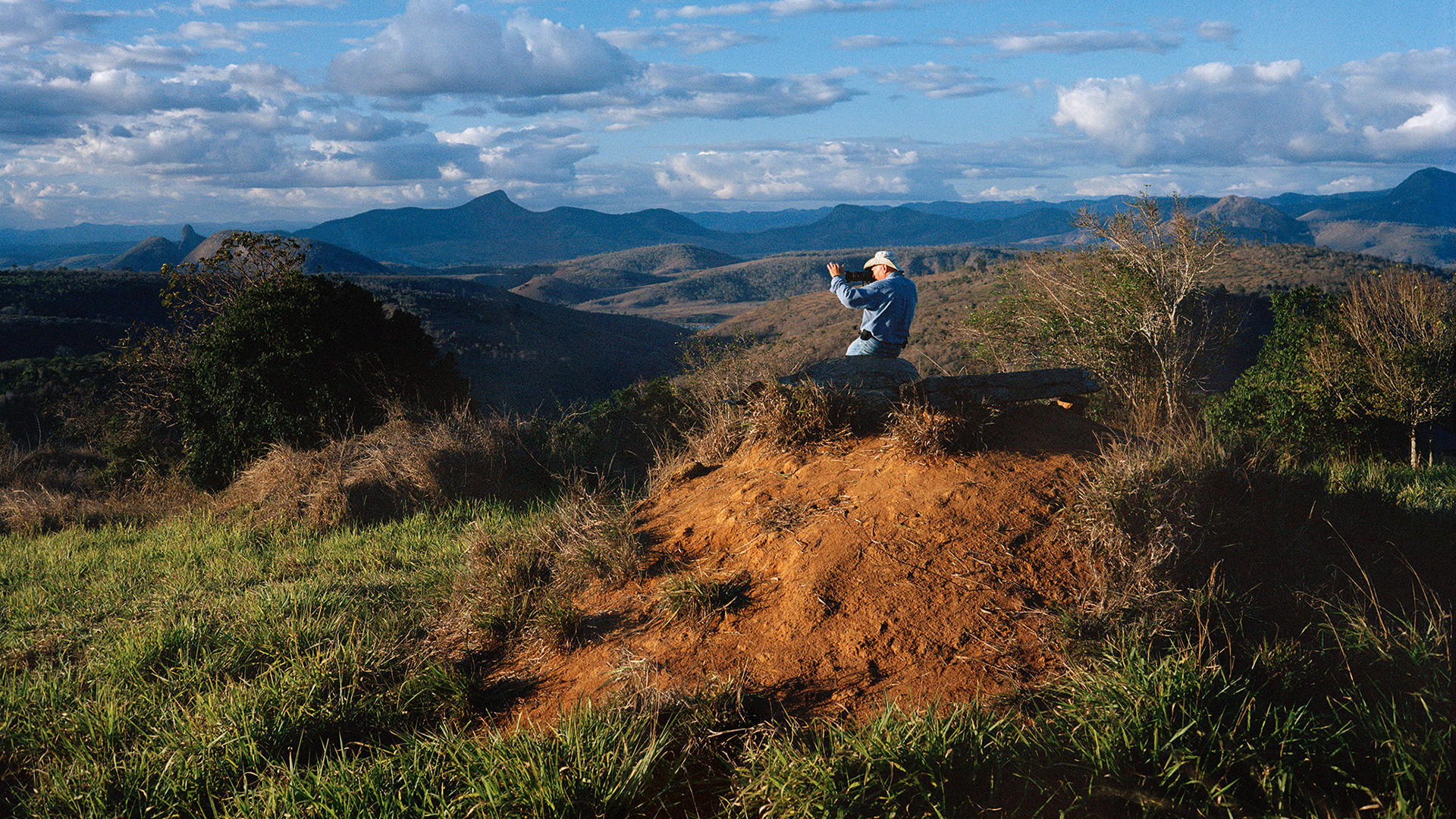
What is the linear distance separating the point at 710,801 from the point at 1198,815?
4.92ft

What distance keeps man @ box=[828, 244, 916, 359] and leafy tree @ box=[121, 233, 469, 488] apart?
6.60m

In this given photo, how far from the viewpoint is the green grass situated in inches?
96.6

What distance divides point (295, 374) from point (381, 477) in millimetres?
3256

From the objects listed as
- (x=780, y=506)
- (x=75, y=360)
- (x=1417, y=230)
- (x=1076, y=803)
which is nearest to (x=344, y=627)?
(x=780, y=506)

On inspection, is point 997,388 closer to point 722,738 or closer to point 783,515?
point 783,515

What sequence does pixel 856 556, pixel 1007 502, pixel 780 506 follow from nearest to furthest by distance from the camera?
pixel 856 556 → pixel 1007 502 → pixel 780 506

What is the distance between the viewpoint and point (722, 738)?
3.00 metres

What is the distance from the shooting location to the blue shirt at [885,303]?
6.80 m

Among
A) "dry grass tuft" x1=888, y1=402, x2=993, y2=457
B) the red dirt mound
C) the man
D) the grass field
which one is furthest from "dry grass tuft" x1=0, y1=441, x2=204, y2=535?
"dry grass tuft" x1=888, y1=402, x2=993, y2=457

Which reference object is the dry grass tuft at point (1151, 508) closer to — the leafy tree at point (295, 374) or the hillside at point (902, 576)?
the hillside at point (902, 576)

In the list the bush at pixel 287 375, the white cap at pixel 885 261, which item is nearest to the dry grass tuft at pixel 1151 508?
the white cap at pixel 885 261

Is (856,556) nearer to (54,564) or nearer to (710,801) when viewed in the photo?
(710,801)

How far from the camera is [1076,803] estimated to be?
2402mm

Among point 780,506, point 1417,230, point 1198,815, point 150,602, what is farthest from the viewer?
point 1417,230
